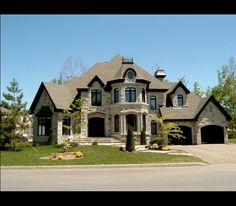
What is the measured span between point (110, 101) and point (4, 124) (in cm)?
2149

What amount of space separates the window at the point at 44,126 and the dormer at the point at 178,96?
12.4 m

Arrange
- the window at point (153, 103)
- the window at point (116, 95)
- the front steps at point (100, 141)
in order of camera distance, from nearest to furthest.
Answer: the front steps at point (100, 141)
the window at point (116, 95)
the window at point (153, 103)

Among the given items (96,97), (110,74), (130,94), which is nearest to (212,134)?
(130,94)

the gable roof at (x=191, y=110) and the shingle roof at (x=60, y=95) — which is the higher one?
the shingle roof at (x=60, y=95)

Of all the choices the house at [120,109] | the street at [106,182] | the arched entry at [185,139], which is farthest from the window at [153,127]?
the street at [106,182]

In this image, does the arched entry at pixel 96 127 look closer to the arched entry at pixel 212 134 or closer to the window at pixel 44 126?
the window at pixel 44 126

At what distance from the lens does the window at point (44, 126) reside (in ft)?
91.4

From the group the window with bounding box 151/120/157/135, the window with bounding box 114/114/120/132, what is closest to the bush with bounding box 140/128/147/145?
the window with bounding box 114/114/120/132

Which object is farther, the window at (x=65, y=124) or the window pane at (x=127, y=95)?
the window pane at (x=127, y=95)
